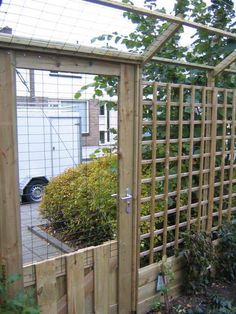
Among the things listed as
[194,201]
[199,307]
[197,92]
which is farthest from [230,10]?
[199,307]

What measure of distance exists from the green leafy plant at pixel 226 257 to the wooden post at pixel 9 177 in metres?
2.16

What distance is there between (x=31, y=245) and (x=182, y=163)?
157cm

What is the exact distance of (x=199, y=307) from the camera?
294cm

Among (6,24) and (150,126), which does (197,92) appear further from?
(6,24)

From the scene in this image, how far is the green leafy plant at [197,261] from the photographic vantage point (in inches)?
121

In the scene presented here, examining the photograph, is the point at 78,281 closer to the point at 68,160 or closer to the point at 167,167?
the point at 68,160

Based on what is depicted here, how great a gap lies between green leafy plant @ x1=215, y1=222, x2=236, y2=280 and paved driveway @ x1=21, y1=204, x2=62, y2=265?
67.8 inches

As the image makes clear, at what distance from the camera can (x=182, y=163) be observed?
10.7 feet

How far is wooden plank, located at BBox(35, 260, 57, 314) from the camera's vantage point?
223 centimetres

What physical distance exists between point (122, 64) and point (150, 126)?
1.97 feet

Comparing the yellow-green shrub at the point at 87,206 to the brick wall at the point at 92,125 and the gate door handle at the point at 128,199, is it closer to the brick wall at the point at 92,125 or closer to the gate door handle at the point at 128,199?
the brick wall at the point at 92,125

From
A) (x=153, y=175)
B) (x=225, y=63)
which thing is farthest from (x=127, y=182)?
(x=225, y=63)

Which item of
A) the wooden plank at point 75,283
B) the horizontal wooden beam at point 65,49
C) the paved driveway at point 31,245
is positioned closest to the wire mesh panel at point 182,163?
the horizontal wooden beam at point 65,49

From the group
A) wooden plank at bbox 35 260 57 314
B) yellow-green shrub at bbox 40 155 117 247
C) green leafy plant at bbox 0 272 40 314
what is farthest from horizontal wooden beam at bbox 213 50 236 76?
green leafy plant at bbox 0 272 40 314
